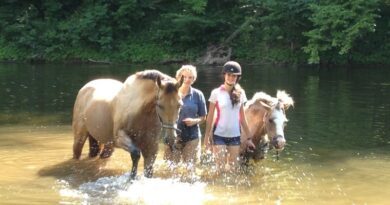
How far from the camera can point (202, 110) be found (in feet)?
27.0

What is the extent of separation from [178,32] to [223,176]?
26718mm

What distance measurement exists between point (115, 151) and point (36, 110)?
562 cm

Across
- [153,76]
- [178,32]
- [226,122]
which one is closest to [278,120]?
[226,122]

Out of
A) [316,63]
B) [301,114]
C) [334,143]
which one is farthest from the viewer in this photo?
[316,63]

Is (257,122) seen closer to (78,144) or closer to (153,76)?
(153,76)

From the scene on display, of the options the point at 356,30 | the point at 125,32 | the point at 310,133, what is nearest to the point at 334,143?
the point at 310,133

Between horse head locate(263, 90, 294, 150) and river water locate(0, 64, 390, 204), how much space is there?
0.67 metres

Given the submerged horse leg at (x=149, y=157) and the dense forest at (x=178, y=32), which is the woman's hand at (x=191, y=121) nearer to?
the submerged horse leg at (x=149, y=157)

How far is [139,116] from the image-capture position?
7.73m

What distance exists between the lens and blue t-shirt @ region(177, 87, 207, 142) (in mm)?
8102

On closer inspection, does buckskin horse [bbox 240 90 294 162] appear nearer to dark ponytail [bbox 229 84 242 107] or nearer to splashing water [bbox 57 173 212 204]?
dark ponytail [bbox 229 84 242 107]

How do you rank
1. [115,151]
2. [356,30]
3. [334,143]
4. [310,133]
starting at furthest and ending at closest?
[356,30] < [310,133] < [334,143] < [115,151]

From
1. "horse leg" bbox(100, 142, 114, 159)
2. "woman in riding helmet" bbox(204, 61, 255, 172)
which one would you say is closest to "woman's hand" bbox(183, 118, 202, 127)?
"woman in riding helmet" bbox(204, 61, 255, 172)

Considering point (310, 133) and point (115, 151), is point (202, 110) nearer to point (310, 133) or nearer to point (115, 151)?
point (115, 151)
